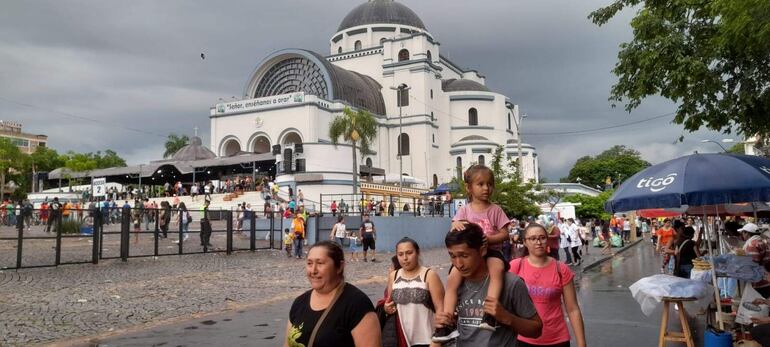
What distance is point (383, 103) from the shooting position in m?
67.6

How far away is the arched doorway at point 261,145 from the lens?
6091cm

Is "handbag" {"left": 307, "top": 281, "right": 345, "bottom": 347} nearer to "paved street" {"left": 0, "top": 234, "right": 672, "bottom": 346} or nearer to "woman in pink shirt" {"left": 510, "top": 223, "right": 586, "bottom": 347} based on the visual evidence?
"woman in pink shirt" {"left": 510, "top": 223, "right": 586, "bottom": 347}

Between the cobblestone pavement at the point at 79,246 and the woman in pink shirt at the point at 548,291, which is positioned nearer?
the woman in pink shirt at the point at 548,291

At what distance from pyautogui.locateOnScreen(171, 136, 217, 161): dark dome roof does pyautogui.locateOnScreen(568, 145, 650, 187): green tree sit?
2474 inches

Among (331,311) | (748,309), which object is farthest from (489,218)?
(748,309)

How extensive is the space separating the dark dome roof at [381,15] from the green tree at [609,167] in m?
42.0

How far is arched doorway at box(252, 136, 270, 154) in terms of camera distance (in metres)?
60.9

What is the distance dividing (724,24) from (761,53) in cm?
172

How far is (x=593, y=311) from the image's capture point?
9.78 meters

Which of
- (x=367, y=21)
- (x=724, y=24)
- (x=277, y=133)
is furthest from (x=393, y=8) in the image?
(x=724, y=24)

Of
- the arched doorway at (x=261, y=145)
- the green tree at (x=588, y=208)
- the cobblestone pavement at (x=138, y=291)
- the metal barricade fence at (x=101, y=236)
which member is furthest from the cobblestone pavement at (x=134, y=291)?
the green tree at (x=588, y=208)

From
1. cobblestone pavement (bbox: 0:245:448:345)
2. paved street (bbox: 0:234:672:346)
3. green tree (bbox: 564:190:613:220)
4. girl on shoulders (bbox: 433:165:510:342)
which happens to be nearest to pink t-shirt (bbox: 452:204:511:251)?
girl on shoulders (bbox: 433:165:510:342)

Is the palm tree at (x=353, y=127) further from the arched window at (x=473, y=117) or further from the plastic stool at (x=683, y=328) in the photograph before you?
the plastic stool at (x=683, y=328)

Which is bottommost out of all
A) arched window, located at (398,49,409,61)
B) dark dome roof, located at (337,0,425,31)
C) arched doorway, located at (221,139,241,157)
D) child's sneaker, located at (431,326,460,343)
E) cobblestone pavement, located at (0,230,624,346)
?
cobblestone pavement, located at (0,230,624,346)
